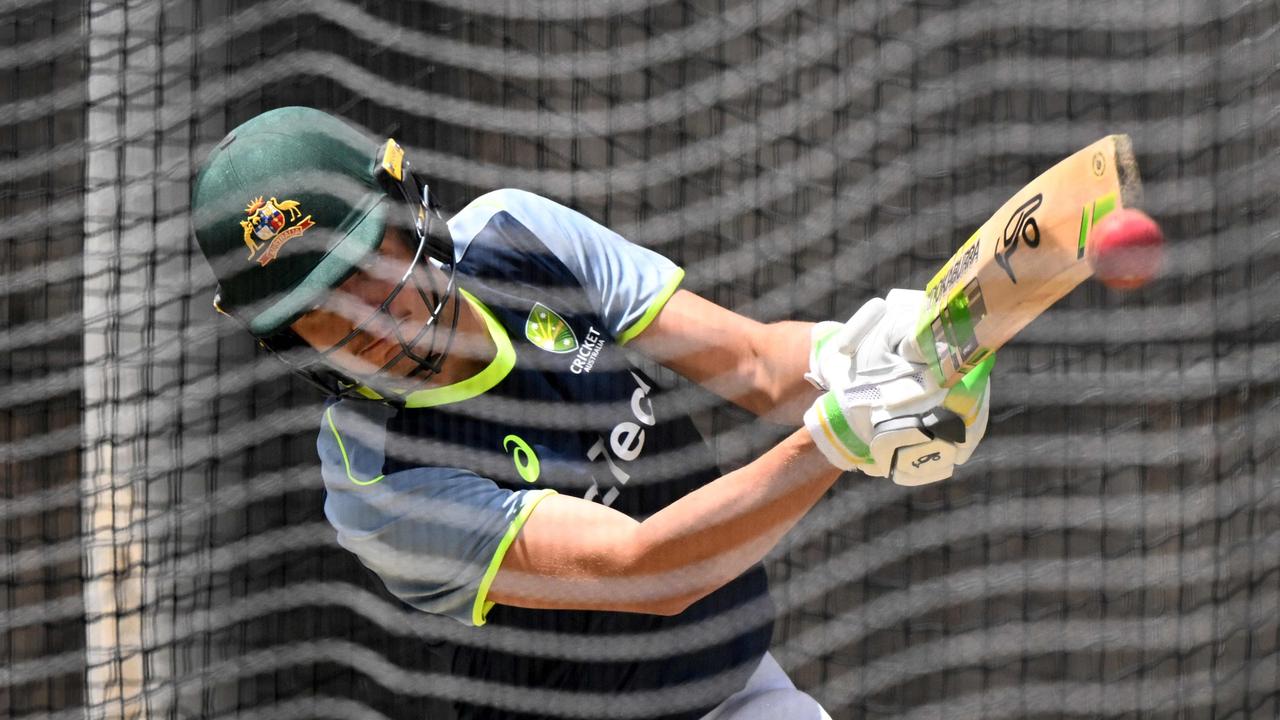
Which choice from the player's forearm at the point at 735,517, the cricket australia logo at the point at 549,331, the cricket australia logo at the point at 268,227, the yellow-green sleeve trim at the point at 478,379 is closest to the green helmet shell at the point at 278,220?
the cricket australia logo at the point at 268,227

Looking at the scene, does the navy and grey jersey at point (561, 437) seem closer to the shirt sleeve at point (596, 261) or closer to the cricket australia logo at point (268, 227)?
the shirt sleeve at point (596, 261)

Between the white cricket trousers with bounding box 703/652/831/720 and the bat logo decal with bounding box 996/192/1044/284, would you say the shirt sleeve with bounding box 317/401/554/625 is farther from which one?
the bat logo decal with bounding box 996/192/1044/284

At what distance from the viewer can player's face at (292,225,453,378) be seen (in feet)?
4.86

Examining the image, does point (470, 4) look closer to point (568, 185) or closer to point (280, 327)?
point (568, 185)

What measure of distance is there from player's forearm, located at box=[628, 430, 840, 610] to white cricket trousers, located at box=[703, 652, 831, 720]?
34 cm

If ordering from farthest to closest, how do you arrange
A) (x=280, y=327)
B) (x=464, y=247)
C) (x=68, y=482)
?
(x=68, y=482) → (x=464, y=247) → (x=280, y=327)

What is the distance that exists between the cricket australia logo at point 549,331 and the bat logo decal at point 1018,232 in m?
0.69

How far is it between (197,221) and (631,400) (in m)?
0.58

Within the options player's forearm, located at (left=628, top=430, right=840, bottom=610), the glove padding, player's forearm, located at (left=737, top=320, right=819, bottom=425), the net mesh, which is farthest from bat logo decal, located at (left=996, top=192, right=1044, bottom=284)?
the net mesh

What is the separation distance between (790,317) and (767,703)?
947mm

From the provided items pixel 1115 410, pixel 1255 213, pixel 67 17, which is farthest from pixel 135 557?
pixel 1255 213

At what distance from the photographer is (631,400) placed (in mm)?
1716

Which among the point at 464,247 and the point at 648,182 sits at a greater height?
the point at 648,182

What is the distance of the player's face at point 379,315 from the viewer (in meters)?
1.48
